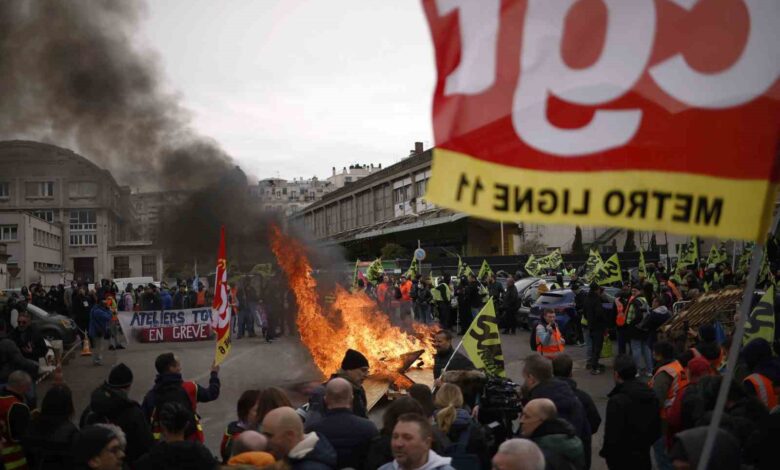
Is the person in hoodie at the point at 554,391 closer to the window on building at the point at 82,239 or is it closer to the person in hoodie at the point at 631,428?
the person in hoodie at the point at 631,428

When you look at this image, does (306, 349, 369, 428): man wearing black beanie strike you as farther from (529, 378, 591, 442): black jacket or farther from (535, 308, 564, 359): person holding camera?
(535, 308, 564, 359): person holding camera

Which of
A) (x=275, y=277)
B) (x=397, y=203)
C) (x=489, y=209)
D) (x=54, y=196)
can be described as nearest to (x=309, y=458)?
(x=489, y=209)

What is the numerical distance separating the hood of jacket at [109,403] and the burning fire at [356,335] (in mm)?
6573

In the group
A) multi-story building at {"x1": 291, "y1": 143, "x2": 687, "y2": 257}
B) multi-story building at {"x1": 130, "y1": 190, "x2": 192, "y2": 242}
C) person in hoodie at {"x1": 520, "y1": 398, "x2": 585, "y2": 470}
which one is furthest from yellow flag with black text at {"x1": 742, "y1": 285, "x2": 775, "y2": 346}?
multi-story building at {"x1": 291, "y1": 143, "x2": 687, "y2": 257}

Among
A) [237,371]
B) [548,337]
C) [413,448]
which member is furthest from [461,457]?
[237,371]

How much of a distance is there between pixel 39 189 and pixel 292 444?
114 ft

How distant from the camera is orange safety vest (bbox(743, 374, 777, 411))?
606 cm

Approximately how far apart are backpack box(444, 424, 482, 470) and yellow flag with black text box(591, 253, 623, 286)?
1503 cm

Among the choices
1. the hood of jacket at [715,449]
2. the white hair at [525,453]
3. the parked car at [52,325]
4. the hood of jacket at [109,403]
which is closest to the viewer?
the white hair at [525,453]

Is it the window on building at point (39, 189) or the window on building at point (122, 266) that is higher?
the window on building at point (39, 189)

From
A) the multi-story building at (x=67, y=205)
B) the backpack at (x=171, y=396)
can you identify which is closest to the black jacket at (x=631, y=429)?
the backpack at (x=171, y=396)

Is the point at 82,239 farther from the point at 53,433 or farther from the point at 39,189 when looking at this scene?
the point at 53,433

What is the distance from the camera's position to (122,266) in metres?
55.6

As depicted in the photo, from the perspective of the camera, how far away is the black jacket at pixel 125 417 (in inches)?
218
